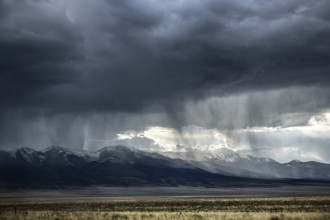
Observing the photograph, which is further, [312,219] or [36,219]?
[36,219]

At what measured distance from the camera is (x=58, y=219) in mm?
45062

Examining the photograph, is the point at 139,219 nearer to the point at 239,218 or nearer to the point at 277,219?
the point at 239,218

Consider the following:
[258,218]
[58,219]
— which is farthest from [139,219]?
[258,218]

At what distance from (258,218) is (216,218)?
4337 mm

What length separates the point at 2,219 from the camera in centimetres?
4353

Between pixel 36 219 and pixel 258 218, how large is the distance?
23.2 m

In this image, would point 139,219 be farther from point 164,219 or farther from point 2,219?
point 2,219

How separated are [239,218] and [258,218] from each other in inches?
78.8

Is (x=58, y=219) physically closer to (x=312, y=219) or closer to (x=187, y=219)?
(x=187, y=219)

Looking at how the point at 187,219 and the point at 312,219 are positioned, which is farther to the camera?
the point at 187,219

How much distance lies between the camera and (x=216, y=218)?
4409 centimetres

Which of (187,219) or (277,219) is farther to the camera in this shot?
(187,219)

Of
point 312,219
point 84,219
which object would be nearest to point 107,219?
point 84,219

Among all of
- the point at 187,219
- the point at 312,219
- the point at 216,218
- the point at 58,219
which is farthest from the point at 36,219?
the point at 312,219
